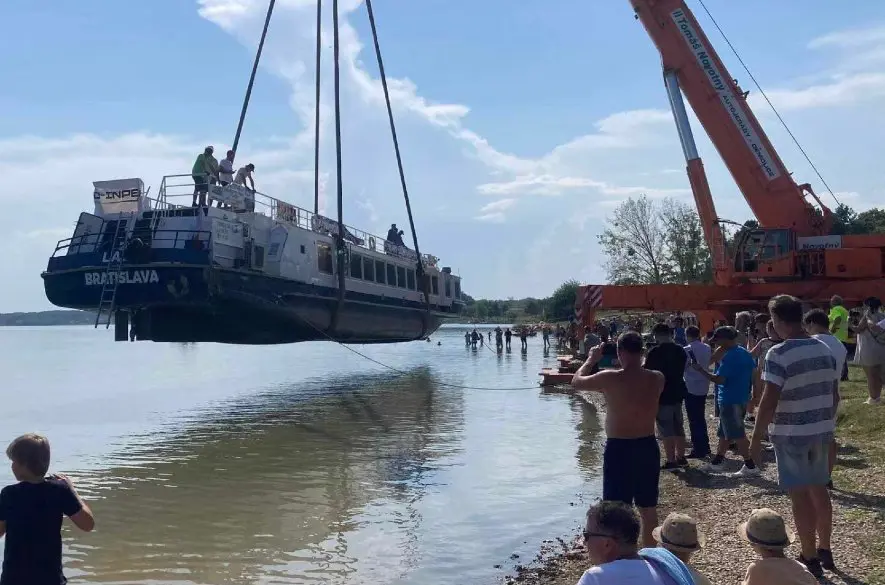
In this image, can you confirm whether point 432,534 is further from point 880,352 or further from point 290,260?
point 290,260

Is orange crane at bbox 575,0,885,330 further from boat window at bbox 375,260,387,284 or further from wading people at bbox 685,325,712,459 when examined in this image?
wading people at bbox 685,325,712,459

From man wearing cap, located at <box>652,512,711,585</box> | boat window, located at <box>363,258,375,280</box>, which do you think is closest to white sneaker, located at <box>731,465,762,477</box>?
man wearing cap, located at <box>652,512,711,585</box>

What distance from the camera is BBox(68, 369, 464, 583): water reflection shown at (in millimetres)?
8250

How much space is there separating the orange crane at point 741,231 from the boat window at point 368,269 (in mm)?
6028

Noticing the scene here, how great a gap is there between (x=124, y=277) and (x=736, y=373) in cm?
1272

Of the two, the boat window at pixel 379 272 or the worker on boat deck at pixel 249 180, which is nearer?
the worker on boat deck at pixel 249 180

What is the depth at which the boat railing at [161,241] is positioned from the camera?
1730 cm

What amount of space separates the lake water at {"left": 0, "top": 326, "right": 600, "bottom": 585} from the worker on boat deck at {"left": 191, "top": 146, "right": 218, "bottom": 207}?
5.30m

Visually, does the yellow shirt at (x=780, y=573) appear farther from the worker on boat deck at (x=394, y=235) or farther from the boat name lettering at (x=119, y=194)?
the worker on boat deck at (x=394, y=235)

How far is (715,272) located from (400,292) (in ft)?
31.0

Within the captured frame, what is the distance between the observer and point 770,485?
28.7 ft

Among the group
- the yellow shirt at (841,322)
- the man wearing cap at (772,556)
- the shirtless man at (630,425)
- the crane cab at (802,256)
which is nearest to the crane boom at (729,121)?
the crane cab at (802,256)

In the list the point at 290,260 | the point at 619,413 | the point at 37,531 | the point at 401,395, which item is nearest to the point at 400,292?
the point at 401,395

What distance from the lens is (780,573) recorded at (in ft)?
13.1
